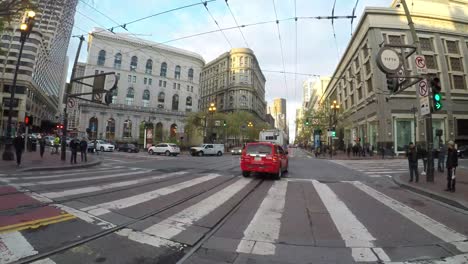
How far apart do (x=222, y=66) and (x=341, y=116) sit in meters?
81.2

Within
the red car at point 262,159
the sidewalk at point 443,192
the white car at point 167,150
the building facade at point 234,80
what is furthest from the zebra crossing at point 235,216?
the building facade at point 234,80

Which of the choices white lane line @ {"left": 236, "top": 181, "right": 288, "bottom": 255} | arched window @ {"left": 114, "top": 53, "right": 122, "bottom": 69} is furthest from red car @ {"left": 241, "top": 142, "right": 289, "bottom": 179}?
arched window @ {"left": 114, "top": 53, "right": 122, "bottom": 69}

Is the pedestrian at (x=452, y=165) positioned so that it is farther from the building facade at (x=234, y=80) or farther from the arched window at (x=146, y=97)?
the building facade at (x=234, y=80)

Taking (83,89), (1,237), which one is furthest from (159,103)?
(1,237)

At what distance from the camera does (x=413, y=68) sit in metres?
43.3

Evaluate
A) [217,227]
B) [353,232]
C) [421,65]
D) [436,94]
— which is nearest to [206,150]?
[421,65]

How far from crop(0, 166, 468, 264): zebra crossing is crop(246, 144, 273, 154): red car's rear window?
3.55 meters

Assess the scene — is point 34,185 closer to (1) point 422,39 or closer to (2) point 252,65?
(1) point 422,39

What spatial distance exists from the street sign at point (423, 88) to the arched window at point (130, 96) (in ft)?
280

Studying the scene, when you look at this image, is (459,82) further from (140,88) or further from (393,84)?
(140,88)

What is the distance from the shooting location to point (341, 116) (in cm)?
5900

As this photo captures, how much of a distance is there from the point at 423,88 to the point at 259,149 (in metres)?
7.59

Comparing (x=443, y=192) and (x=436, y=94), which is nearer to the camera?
(x=443, y=192)

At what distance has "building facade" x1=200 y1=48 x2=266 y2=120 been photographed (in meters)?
126
